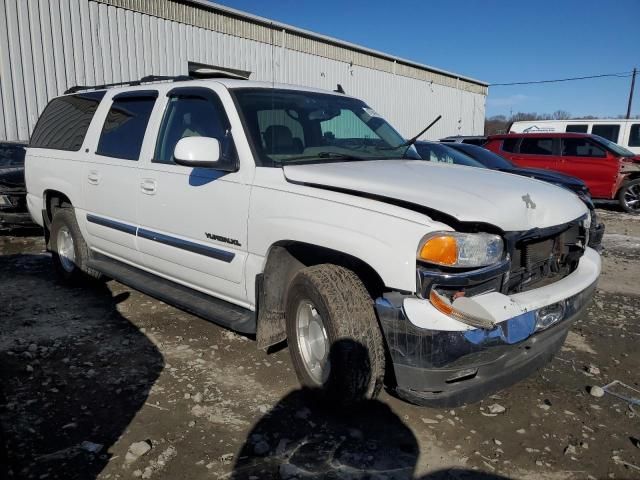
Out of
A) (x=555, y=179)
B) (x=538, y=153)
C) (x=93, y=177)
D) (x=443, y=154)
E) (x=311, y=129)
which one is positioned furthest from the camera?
(x=538, y=153)

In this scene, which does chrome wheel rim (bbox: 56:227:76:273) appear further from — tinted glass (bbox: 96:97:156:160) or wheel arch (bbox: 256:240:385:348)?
wheel arch (bbox: 256:240:385:348)

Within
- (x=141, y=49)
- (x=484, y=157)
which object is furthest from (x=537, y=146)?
(x=141, y=49)

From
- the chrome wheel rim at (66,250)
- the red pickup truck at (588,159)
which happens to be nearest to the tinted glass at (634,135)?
the red pickup truck at (588,159)

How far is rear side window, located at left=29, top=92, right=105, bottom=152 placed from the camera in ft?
16.4

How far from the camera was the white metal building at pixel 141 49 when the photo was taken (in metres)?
10.3

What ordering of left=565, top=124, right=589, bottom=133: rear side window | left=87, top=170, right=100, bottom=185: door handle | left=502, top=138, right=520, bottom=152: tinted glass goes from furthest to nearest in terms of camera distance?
left=565, top=124, right=589, bottom=133: rear side window → left=502, top=138, right=520, bottom=152: tinted glass → left=87, top=170, right=100, bottom=185: door handle

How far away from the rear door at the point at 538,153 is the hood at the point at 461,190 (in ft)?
32.7

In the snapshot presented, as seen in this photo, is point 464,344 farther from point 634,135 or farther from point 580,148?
point 634,135

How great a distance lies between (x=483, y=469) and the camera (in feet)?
8.28

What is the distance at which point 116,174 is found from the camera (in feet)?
14.2

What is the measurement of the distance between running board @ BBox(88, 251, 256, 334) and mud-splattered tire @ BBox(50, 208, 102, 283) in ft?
0.62

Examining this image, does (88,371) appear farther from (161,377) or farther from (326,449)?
(326,449)

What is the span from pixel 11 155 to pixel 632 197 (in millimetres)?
12739

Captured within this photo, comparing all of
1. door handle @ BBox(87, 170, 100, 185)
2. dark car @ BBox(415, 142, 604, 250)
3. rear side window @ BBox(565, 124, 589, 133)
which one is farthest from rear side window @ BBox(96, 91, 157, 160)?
rear side window @ BBox(565, 124, 589, 133)
